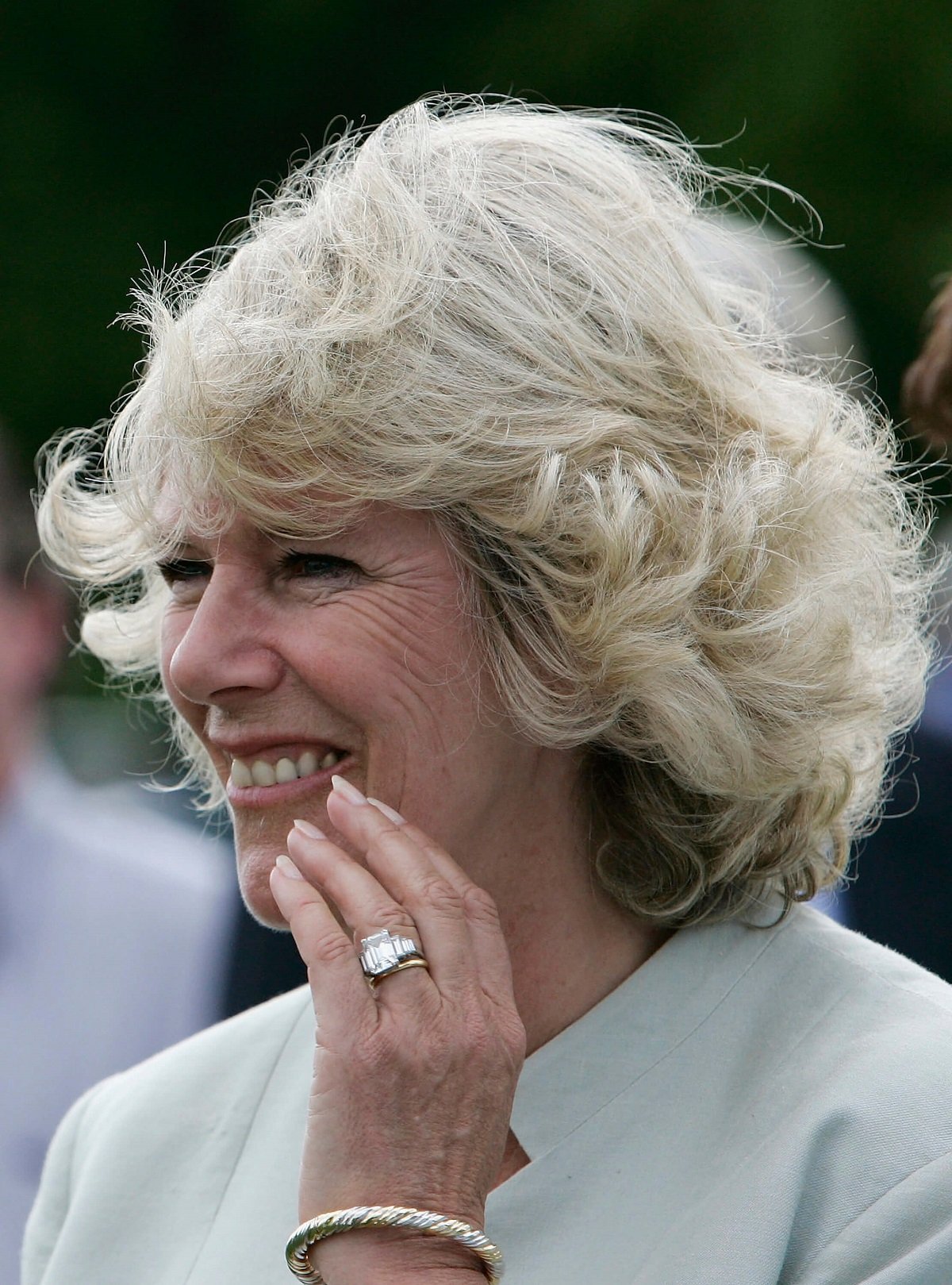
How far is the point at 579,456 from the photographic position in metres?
2.15

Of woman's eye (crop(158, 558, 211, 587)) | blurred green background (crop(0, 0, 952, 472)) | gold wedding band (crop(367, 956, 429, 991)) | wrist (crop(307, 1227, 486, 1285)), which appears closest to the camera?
Answer: wrist (crop(307, 1227, 486, 1285))

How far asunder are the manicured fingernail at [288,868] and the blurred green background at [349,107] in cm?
564

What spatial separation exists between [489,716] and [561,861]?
266 mm

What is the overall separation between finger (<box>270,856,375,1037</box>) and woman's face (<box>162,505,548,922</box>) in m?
0.19

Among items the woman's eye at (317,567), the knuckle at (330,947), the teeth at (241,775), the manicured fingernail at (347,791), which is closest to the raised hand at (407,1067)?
the knuckle at (330,947)

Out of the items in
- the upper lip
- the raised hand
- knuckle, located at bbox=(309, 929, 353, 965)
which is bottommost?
the raised hand

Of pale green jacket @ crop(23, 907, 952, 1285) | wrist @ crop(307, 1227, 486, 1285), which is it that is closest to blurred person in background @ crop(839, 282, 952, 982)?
pale green jacket @ crop(23, 907, 952, 1285)

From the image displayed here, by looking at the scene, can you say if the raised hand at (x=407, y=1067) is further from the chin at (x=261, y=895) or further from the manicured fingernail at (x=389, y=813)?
the chin at (x=261, y=895)

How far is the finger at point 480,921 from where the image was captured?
198 centimetres

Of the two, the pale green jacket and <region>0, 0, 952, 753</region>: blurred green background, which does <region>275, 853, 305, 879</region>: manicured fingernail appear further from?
<region>0, 0, 952, 753</region>: blurred green background

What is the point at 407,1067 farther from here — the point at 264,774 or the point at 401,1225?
the point at 264,774

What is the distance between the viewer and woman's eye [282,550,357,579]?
2195 millimetres

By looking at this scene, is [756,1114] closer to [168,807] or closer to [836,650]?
[836,650]

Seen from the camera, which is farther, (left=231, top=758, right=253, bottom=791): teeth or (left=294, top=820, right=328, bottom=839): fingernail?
(left=231, top=758, right=253, bottom=791): teeth
